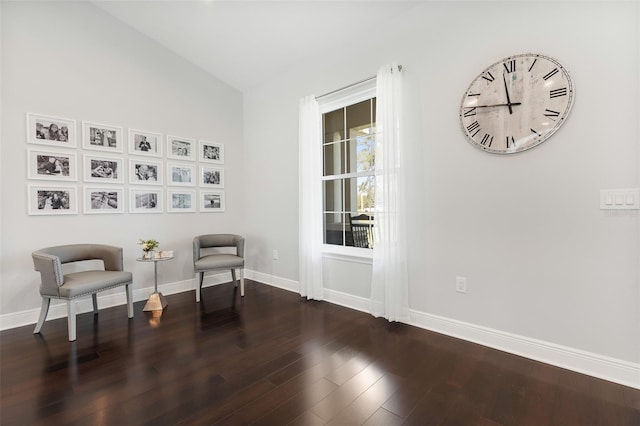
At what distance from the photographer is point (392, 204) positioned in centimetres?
288

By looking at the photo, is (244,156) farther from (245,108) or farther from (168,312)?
(168,312)

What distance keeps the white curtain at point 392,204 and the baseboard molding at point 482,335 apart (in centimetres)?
24

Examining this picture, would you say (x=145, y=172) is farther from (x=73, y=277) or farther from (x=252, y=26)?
(x=252, y=26)

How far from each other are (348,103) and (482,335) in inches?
110

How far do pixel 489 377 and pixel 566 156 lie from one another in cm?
165

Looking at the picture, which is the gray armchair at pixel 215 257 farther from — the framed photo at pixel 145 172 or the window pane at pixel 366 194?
the window pane at pixel 366 194

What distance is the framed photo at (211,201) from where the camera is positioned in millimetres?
4301

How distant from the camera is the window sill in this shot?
129 inches

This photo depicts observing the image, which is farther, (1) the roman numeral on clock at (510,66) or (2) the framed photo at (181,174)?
(2) the framed photo at (181,174)

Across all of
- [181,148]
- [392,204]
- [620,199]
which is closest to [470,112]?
[392,204]

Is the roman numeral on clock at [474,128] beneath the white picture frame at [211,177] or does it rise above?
above

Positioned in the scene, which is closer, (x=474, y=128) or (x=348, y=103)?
(x=474, y=128)

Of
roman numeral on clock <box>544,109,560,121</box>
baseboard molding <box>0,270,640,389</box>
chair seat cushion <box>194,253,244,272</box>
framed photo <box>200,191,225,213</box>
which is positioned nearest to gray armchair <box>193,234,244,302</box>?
chair seat cushion <box>194,253,244,272</box>

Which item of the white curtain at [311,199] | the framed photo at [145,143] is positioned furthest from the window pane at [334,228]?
the framed photo at [145,143]
